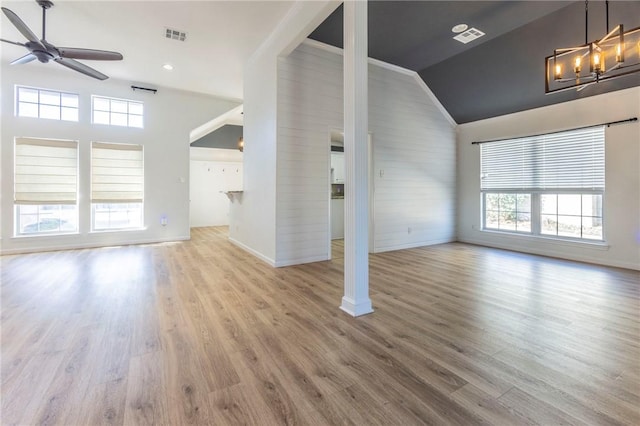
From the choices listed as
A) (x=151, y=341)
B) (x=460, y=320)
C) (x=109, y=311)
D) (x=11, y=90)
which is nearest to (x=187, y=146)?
(x=11, y=90)

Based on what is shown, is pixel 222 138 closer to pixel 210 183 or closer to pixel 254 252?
pixel 210 183

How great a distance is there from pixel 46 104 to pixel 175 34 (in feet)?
11.0

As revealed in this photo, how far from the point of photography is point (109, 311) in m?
2.57

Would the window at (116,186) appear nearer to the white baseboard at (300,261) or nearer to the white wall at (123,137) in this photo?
the white wall at (123,137)

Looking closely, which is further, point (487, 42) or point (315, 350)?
point (487, 42)

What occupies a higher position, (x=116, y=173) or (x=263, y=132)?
(x=263, y=132)

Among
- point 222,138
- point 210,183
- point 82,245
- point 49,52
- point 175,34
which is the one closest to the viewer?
point 49,52

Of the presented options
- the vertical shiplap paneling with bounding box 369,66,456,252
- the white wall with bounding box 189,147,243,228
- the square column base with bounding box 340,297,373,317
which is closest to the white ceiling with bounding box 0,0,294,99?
the vertical shiplap paneling with bounding box 369,66,456,252

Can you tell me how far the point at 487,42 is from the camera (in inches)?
171

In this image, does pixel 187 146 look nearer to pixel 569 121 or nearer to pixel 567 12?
pixel 567 12

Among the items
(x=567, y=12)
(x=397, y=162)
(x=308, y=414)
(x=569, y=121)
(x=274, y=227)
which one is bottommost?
(x=308, y=414)

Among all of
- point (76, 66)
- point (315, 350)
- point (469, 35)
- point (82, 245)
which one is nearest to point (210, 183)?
point (82, 245)

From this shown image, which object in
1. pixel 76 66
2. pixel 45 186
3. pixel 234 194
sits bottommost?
pixel 234 194

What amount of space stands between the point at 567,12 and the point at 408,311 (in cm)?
427
